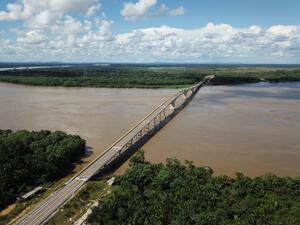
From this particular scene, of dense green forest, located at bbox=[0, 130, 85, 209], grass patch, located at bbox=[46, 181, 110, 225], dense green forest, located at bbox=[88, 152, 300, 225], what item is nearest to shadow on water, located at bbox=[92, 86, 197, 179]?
grass patch, located at bbox=[46, 181, 110, 225]

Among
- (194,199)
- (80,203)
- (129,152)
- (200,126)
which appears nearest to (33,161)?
(80,203)

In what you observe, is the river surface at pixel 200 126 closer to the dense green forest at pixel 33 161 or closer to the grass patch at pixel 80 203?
the dense green forest at pixel 33 161

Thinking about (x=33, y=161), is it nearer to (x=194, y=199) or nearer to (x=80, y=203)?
(x=80, y=203)

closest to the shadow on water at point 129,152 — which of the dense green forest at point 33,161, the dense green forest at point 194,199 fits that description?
the dense green forest at point 33,161

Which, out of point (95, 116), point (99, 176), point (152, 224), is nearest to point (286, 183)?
point (152, 224)

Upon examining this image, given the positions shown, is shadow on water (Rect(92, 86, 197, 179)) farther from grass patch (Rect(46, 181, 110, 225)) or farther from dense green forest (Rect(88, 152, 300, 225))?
dense green forest (Rect(88, 152, 300, 225))

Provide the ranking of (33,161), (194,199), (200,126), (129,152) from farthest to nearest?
(200,126)
(129,152)
(33,161)
(194,199)
